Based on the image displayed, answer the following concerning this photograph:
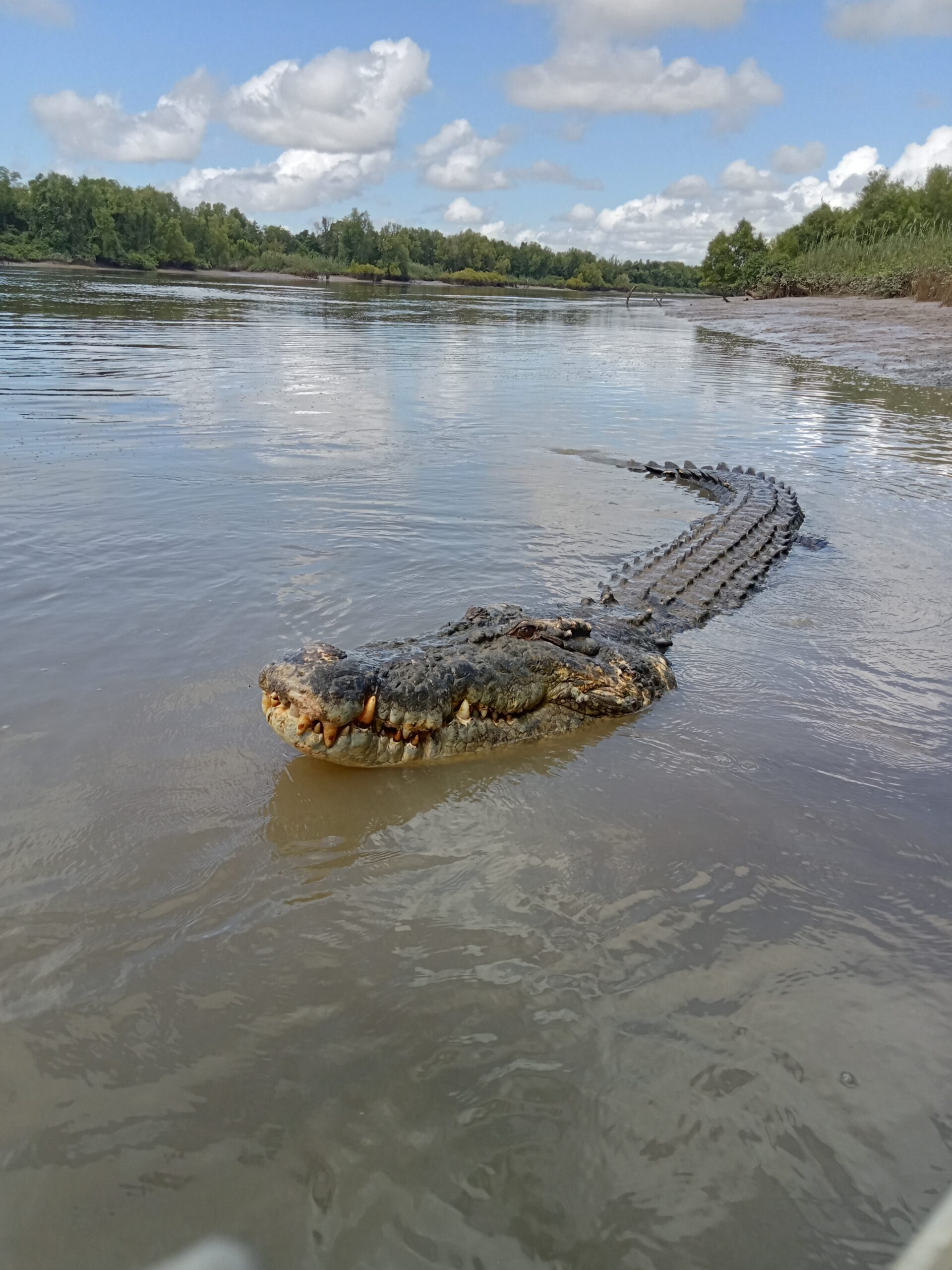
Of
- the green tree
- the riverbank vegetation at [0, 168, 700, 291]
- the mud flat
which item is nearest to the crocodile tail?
the mud flat

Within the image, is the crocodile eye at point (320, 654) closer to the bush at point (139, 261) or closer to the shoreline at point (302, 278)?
the shoreline at point (302, 278)

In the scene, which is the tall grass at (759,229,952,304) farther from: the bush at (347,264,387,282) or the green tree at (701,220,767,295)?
the bush at (347,264,387,282)

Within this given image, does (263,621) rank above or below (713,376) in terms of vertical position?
below

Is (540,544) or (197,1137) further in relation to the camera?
(540,544)

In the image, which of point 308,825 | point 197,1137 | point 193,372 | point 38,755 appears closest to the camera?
point 197,1137

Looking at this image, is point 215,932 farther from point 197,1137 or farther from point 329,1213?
point 329,1213

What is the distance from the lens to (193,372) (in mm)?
15133

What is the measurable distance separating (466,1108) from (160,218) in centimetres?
10113

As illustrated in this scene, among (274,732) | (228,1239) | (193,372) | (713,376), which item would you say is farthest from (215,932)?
(713,376)

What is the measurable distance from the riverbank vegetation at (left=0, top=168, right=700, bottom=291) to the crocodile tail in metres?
83.9

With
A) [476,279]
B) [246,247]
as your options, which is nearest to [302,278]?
[246,247]

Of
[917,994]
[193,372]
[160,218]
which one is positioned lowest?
[917,994]

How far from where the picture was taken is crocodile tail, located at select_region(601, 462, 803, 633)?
536 cm

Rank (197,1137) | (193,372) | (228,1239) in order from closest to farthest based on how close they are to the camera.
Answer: (228,1239) → (197,1137) → (193,372)
